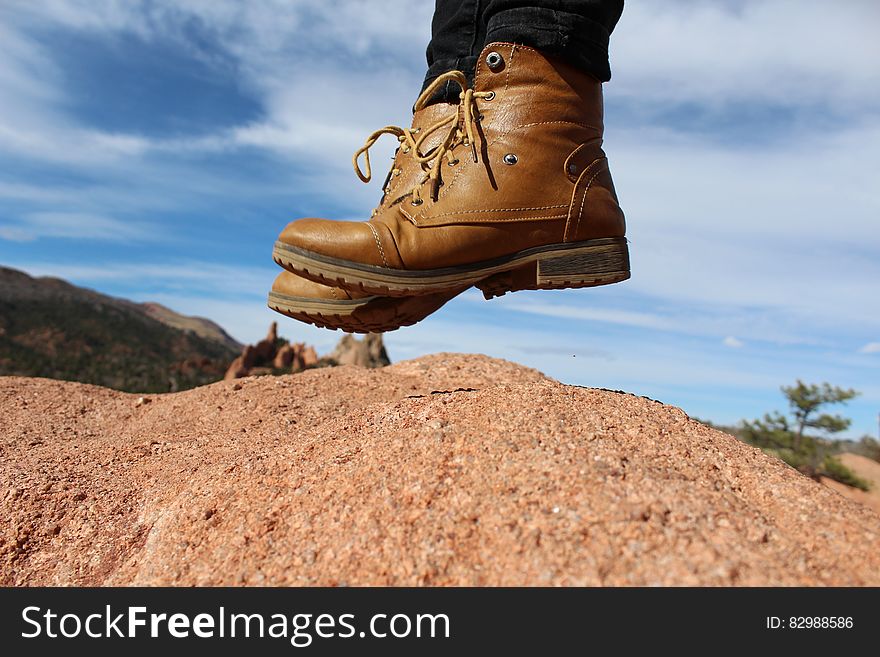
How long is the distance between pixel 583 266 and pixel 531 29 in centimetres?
102

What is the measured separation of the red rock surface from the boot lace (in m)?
0.98

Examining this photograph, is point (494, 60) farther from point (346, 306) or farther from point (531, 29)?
point (346, 306)

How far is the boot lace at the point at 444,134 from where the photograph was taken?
276 cm

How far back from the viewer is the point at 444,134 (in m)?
2.89

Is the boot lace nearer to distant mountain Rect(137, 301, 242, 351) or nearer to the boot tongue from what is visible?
the boot tongue

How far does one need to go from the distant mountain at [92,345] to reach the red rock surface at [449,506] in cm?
2675

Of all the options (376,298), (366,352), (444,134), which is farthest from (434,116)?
(366,352)

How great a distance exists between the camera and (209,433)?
334cm

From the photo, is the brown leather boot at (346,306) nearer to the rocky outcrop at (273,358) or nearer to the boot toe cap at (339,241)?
the boot toe cap at (339,241)

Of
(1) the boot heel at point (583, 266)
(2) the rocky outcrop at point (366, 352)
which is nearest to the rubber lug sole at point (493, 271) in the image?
(1) the boot heel at point (583, 266)

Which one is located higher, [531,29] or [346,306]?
[531,29]

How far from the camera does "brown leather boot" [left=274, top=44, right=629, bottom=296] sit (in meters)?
2.71
